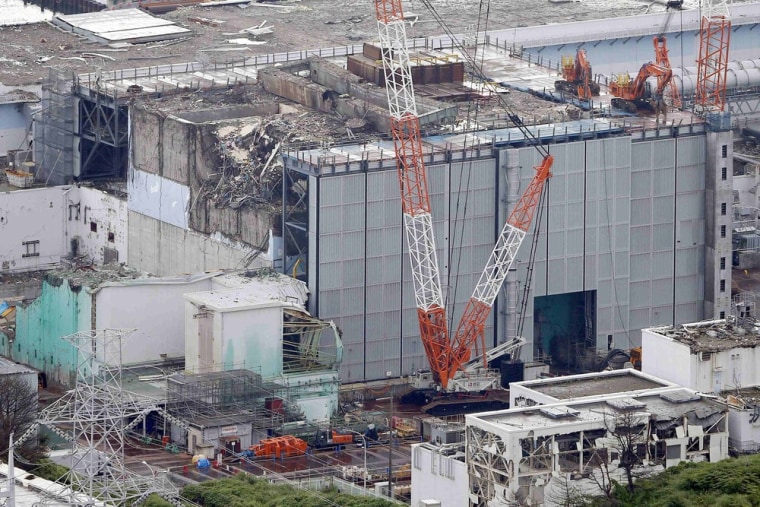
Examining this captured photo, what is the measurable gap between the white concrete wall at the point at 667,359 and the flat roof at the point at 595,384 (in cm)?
97

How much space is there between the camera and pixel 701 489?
118 meters

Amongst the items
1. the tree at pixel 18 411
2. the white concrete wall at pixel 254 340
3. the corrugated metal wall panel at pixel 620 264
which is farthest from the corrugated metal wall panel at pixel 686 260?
the tree at pixel 18 411

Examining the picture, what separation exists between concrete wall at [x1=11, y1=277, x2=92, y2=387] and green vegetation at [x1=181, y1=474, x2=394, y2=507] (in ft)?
77.7

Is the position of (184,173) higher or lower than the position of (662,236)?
higher

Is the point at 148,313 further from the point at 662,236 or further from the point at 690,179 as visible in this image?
the point at 690,179

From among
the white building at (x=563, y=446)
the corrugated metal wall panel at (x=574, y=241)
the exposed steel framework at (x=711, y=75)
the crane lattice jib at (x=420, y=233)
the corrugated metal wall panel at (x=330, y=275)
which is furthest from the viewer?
the exposed steel framework at (x=711, y=75)

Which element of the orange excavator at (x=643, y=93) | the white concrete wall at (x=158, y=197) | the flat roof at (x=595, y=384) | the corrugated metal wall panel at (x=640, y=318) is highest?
the orange excavator at (x=643, y=93)

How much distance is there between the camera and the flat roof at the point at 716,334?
130 meters

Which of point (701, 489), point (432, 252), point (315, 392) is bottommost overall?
point (701, 489)

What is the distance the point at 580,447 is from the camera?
120062 mm

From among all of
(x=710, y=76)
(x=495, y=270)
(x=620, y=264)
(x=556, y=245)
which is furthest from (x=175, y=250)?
(x=710, y=76)

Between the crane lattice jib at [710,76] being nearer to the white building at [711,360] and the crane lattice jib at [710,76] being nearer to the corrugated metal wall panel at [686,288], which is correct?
the corrugated metal wall panel at [686,288]

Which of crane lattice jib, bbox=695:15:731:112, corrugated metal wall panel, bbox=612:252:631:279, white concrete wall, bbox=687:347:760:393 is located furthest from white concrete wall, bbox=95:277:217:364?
crane lattice jib, bbox=695:15:731:112

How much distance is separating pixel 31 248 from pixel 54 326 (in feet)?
79.5
